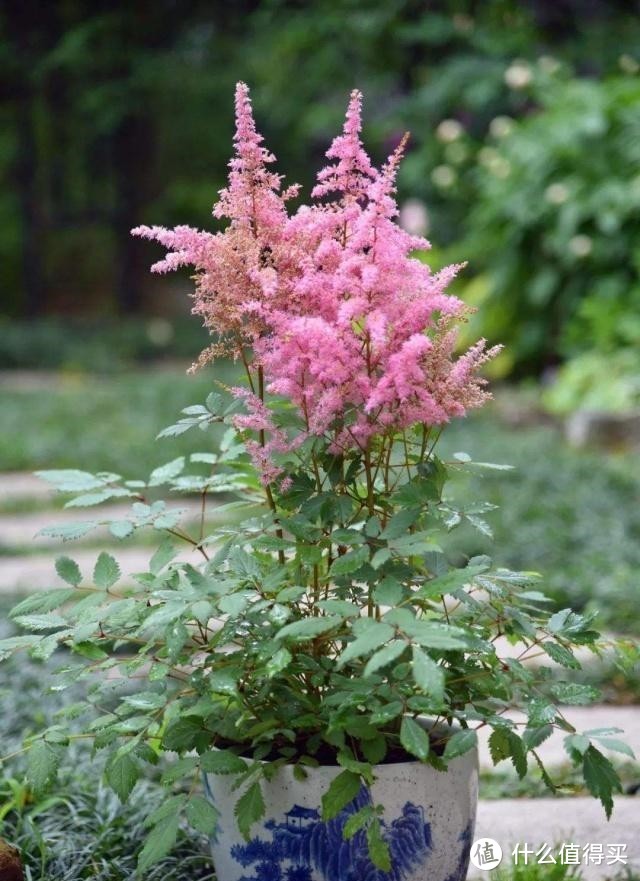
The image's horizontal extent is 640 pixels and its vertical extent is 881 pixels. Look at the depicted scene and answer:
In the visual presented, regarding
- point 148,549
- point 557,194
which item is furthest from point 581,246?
point 148,549

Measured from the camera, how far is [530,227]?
23.1 feet

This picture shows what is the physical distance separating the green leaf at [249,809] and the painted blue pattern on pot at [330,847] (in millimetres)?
61

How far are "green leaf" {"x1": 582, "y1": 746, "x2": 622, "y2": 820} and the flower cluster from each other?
458 mm

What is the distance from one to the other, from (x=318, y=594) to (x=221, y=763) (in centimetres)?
25

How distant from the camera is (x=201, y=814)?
58.1 inches

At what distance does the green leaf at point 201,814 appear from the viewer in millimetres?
1459

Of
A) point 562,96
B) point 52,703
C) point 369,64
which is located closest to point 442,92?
point 369,64

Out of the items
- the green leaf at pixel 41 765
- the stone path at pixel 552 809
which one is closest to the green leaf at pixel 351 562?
the stone path at pixel 552 809

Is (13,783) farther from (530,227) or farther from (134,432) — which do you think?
(530,227)

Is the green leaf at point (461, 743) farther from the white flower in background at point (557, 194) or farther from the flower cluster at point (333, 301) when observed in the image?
the white flower in background at point (557, 194)

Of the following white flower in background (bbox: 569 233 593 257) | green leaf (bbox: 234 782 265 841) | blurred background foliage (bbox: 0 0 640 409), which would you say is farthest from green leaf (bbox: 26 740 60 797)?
white flower in background (bbox: 569 233 593 257)

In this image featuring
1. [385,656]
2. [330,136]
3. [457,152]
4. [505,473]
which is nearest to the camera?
[385,656]

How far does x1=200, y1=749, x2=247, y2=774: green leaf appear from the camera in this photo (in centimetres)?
151

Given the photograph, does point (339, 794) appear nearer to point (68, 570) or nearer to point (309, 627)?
point (309, 627)
